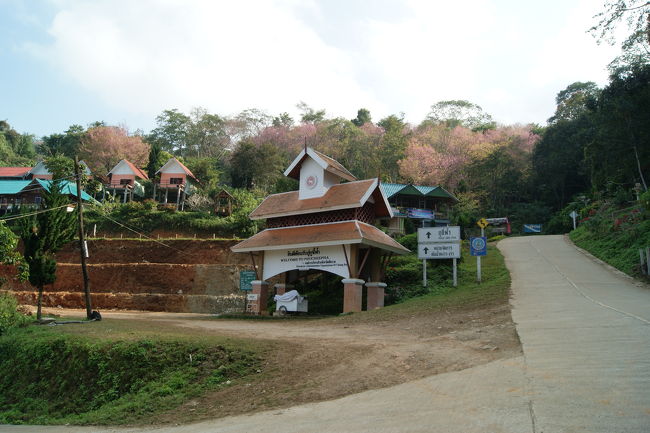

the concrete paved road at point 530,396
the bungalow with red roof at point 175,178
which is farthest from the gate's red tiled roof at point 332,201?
the bungalow with red roof at point 175,178

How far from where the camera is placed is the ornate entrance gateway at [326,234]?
21.5 metres

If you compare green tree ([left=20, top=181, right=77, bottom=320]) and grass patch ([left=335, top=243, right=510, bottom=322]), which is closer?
grass patch ([left=335, top=243, right=510, bottom=322])

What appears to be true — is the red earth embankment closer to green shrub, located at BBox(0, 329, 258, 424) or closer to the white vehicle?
the white vehicle

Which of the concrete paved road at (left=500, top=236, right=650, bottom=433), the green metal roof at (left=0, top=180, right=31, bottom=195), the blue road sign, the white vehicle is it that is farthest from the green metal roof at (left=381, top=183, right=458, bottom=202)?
the green metal roof at (left=0, top=180, right=31, bottom=195)

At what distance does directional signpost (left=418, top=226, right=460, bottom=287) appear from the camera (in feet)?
78.2

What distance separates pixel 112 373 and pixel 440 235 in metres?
15.8

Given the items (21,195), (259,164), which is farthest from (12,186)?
(259,164)

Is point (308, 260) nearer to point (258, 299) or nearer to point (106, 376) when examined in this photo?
point (258, 299)

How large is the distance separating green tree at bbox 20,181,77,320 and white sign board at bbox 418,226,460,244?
1658 cm

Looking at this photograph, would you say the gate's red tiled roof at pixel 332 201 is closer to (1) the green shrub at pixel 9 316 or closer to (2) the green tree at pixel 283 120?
(1) the green shrub at pixel 9 316

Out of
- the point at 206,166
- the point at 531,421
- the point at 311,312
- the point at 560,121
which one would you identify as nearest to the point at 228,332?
the point at 311,312

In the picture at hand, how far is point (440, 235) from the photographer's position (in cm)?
2423

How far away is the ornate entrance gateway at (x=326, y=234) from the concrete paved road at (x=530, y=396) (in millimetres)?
9073

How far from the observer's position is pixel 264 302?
78.5ft
